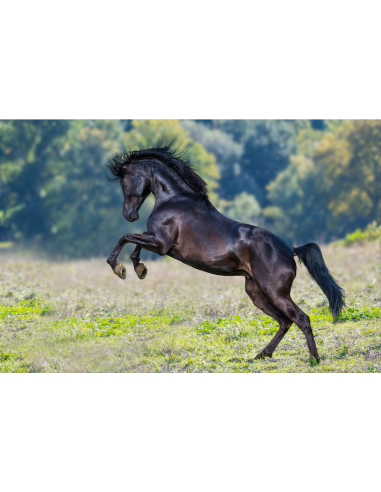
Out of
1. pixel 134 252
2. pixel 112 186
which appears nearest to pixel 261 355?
pixel 134 252

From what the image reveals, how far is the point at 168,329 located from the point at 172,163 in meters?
2.90

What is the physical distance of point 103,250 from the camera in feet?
112

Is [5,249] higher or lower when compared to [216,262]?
lower

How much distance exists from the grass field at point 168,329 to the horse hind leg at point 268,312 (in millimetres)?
188

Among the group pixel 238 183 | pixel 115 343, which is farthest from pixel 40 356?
pixel 238 183

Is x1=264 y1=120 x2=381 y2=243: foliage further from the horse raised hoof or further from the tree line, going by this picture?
the horse raised hoof

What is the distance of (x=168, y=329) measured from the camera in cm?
946

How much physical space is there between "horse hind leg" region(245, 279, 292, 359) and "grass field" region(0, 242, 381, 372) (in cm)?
19

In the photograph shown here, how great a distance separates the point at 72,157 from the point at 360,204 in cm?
1889

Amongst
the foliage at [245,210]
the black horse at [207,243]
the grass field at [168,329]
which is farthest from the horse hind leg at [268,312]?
the foliage at [245,210]

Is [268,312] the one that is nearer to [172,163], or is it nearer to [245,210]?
[172,163]

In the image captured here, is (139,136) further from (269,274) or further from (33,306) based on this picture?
(269,274)

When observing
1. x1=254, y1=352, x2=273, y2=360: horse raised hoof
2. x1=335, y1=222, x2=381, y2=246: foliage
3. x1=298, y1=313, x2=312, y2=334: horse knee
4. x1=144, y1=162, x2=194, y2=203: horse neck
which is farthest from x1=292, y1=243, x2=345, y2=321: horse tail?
x1=335, y1=222, x2=381, y2=246: foliage

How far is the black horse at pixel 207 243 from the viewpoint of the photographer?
7.46 meters
